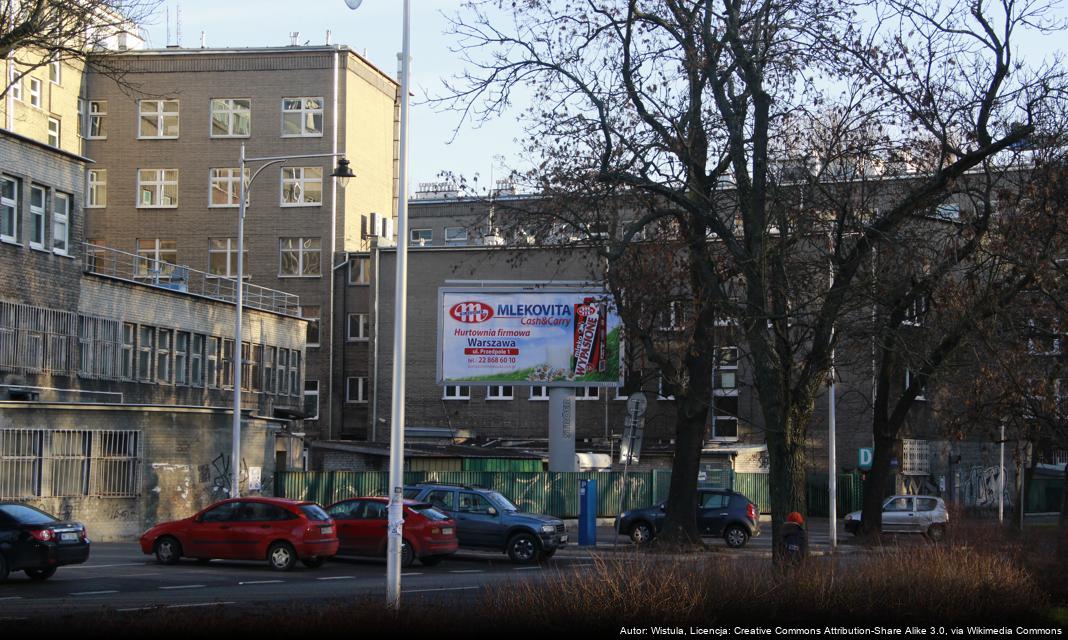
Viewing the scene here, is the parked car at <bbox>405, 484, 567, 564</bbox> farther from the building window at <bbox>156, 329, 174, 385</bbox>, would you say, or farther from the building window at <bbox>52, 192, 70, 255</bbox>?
the building window at <bbox>156, 329, 174, 385</bbox>

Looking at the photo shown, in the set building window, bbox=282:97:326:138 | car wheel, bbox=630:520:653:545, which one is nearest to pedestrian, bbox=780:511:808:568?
car wheel, bbox=630:520:653:545

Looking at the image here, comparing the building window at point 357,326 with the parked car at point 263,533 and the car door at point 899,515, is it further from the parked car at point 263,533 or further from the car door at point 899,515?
the parked car at point 263,533

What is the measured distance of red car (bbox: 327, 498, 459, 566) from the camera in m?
26.4

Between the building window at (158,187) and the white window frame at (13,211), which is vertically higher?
the building window at (158,187)

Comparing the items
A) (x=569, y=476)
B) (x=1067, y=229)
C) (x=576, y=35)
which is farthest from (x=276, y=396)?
(x=1067, y=229)

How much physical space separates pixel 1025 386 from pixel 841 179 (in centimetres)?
434

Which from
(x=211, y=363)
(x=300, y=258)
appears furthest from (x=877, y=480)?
(x=300, y=258)

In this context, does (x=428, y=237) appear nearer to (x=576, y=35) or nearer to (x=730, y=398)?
(x=730, y=398)

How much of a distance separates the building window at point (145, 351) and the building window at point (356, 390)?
1893 cm

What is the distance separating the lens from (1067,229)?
1845 centimetres

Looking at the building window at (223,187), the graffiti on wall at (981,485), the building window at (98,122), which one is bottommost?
the graffiti on wall at (981,485)

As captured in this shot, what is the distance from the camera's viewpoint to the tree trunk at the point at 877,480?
30609mm

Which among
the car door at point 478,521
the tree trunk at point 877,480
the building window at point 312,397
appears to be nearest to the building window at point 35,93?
the building window at point 312,397

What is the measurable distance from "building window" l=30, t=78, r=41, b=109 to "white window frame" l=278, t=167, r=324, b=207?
11.5 meters
